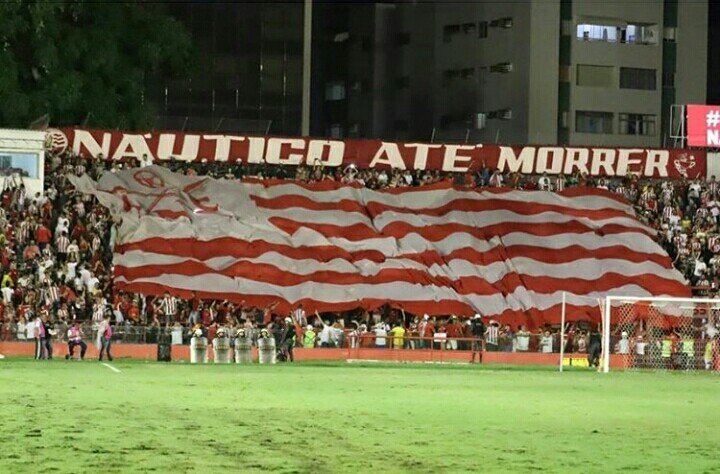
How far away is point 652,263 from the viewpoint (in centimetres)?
6159

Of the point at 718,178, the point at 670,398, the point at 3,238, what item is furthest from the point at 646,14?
the point at 670,398

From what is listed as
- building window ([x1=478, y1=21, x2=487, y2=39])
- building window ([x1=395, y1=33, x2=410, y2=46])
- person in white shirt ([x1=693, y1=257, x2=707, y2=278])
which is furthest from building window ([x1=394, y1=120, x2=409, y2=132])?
person in white shirt ([x1=693, y1=257, x2=707, y2=278])

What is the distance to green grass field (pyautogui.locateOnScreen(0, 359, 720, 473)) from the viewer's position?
1903 cm

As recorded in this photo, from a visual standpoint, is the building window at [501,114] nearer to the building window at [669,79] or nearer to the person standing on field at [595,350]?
the building window at [669,79]

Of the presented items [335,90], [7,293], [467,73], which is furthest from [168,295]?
[335,90]

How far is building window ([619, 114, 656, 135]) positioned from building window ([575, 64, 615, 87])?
7.41 feet

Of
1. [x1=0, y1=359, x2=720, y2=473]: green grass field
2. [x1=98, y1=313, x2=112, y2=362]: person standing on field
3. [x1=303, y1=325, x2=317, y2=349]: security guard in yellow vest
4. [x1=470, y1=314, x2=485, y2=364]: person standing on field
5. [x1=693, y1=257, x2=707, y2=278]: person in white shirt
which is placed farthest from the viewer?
[x1=693, y1=257, x2=707, y2=278]: person in white shirt

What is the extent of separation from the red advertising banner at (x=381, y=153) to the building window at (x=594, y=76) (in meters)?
→ 28.0

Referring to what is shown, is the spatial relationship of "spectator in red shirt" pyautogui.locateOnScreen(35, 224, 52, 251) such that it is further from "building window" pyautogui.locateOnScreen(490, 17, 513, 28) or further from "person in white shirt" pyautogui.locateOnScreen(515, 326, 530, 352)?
"building window" pyautogui.locateOnScreen(490, 17, 513, 28)

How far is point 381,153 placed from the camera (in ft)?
224

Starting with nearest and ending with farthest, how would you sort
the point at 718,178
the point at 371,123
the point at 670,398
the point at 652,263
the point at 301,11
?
the point at 670,398, the point at 652,263, the point at 718,178, the point at 301,11, the point at 371,123

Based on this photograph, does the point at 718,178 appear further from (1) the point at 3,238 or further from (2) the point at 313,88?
(2) the point at 313,88

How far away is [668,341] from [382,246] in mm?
15212

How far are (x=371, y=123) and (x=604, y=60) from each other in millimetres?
18125
